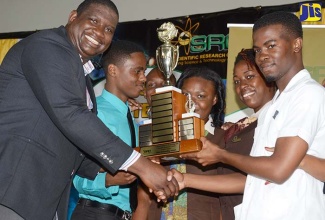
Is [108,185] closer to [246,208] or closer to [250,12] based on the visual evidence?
[246,208]

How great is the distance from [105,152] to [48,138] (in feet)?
1.16

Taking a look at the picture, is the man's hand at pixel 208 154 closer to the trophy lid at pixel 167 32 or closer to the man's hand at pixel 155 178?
the man's hand at pixel 155 178

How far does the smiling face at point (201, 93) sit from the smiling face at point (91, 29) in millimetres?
809

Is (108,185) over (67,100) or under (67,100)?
under

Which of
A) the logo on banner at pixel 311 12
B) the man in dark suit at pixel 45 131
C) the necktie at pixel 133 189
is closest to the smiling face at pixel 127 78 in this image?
the necktie at pixel 133 189

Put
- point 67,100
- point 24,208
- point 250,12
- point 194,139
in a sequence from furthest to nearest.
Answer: point 250,12 < point 194,139 < point 67,100 < point 24,208

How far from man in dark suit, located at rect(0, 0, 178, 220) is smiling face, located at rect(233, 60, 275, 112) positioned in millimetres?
1149

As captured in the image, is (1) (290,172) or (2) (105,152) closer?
(1) (290,172)

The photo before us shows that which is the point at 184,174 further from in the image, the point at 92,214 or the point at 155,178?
the point at 92,214

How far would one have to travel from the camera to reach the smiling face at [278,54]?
3045 millimetres

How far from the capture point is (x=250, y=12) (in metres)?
5.76

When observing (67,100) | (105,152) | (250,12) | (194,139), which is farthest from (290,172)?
(250,12)

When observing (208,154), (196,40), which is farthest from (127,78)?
(196,40)

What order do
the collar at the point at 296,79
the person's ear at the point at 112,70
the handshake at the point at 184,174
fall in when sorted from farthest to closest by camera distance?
the person's ear at the point at 112,70 → the handshake at the point at 184,174 → the collar at the point at 296,79
